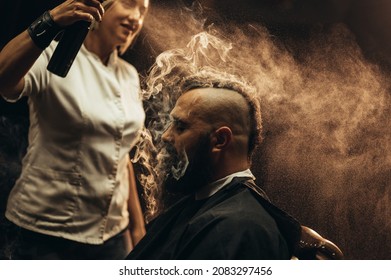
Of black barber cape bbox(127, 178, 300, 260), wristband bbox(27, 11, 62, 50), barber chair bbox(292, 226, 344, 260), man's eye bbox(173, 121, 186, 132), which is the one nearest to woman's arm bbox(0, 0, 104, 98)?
wristband bbox(27, 11, 62, 50)

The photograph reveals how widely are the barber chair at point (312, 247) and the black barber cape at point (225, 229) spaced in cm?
14

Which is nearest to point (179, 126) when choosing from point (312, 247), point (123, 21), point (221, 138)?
point (221, 138)

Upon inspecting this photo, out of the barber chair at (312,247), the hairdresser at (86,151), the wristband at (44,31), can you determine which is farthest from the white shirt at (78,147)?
the barber chair at (312,247)

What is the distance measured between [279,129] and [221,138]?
35cm

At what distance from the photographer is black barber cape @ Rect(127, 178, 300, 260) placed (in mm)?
1948

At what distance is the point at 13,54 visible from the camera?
2.21 meters

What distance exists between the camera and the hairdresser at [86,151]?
2324 millimetres

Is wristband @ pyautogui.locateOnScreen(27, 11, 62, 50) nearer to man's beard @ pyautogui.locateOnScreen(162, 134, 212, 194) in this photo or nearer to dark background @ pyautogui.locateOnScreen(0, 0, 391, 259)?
dark background @ pyautogui.locateOnScreen(0, 0, 391, 259)

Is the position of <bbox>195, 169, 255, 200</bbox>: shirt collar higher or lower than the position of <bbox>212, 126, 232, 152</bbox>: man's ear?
lower

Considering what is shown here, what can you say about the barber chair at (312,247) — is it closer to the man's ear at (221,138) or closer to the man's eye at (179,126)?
the man's ear at (221,138)

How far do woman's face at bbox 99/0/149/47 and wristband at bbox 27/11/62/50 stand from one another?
0.81ft
